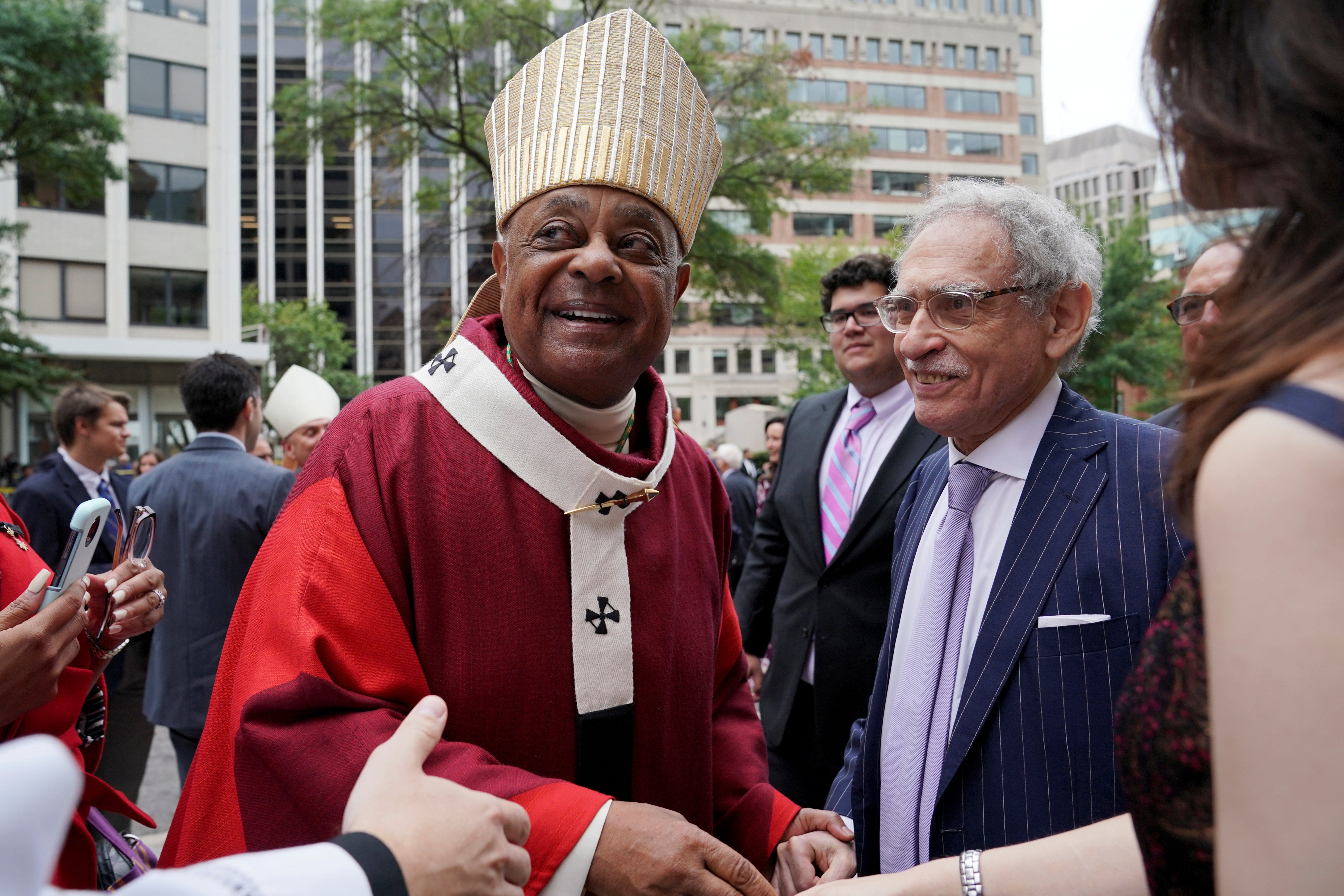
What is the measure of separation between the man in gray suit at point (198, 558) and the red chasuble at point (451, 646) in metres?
2.60

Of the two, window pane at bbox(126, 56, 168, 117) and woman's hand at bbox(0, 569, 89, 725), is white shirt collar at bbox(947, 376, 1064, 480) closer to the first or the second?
woman's hand at bbox(0, 569, 89, 725)

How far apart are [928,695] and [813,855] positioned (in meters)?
0.43

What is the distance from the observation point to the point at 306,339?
3959cm

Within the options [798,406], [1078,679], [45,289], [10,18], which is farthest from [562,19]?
[45,289]

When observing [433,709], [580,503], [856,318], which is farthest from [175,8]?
[433,709]

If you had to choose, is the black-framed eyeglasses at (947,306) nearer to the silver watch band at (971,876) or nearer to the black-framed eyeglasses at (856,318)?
the silver watch band at (971,876)

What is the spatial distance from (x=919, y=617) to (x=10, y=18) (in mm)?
18162

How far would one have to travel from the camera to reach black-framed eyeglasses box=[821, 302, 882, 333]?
4.25m

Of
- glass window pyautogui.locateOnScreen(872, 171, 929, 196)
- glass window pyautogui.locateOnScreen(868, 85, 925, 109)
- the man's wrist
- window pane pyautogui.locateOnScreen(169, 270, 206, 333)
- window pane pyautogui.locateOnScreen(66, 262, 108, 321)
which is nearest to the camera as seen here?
the man's wrist

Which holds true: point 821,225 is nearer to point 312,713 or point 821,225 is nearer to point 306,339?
point 306,339

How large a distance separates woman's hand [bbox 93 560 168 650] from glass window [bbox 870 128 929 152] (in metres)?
51.8

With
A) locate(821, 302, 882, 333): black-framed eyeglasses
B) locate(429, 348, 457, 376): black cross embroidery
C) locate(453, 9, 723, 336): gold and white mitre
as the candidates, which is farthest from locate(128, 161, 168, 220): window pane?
locate(429, 348, 457, 376): black cross embroidery

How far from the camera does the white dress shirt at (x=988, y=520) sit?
205 cm

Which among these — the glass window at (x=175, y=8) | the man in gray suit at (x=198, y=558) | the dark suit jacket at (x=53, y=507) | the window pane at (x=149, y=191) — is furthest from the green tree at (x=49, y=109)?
the man in gray suit at (x=198, y=558)
